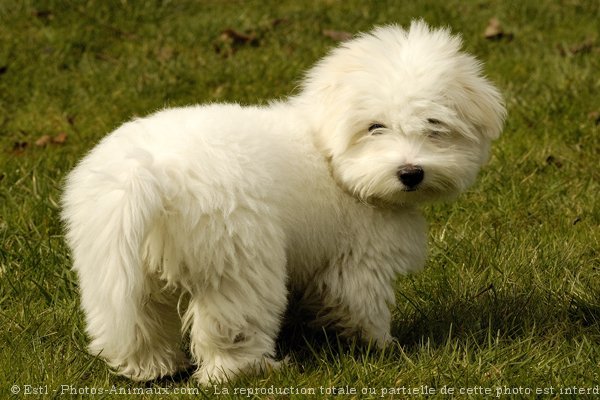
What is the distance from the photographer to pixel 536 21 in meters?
8.16

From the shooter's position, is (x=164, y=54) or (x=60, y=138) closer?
(x=60, y=138)

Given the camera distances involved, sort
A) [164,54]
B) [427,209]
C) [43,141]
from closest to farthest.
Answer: [427,209] → [43,141] → [164,54]

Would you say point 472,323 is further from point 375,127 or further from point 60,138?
point 60,138

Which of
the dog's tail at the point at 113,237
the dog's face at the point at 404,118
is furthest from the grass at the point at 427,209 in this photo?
the dog's face at the point at 404,118

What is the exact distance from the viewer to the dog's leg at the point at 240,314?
3.23 meters

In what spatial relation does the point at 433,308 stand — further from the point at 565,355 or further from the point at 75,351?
the point at 75,351


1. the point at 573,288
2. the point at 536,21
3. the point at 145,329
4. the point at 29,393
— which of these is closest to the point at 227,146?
the point at 145,329

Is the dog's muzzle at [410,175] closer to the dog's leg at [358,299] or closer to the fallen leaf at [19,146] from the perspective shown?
the dog's leg at [358,299]

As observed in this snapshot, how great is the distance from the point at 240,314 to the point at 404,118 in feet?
2.96

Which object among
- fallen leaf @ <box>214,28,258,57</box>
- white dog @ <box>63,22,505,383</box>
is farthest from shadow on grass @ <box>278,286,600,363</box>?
fallen leaf @ <box>214,28,258,57</box>

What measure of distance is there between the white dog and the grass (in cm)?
20

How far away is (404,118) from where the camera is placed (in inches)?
140

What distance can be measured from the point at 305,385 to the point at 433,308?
0.89 m

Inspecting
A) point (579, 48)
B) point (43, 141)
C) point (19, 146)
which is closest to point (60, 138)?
point (43, 141)
